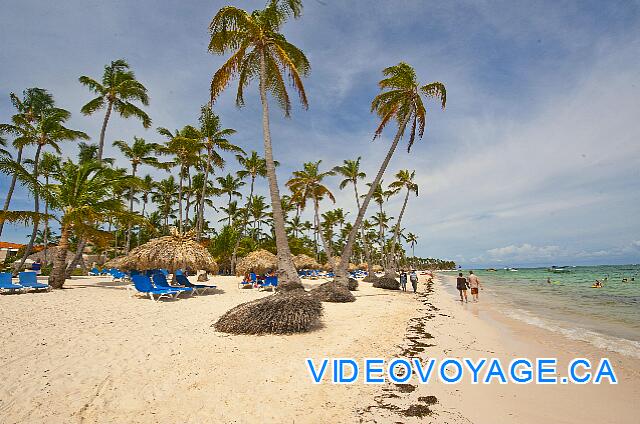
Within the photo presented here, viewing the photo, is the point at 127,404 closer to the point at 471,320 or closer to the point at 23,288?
the point at 471,320

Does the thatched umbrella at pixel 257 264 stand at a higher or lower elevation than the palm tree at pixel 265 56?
lower

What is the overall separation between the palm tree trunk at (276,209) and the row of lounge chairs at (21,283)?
11.0 metres

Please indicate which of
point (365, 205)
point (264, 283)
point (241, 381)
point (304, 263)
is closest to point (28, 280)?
point (264, 283)

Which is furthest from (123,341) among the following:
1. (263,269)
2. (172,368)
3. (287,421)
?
(263,269)

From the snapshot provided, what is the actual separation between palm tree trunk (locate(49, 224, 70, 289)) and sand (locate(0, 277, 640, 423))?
339 inches

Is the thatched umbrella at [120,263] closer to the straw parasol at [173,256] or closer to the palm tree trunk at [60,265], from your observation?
the straw parasol at [173,256]

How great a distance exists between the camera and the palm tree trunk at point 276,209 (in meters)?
11.5

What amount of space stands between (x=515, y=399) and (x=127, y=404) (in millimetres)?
4919

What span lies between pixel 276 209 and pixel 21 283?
11.6 metres

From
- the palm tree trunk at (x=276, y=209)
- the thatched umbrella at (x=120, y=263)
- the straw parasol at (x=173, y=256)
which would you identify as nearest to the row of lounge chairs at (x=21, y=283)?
the thatched umbrella at (x=120, y=263)

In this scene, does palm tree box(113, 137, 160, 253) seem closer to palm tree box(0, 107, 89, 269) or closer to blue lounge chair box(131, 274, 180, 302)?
palm tree box(0, 107, 89, 269)

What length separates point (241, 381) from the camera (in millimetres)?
4410

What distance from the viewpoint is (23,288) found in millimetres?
13703

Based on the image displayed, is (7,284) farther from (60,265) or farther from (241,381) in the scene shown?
(241,381)
